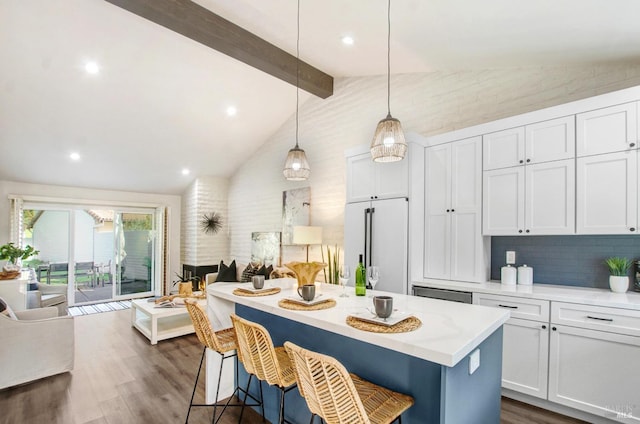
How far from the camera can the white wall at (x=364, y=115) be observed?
10.3ft

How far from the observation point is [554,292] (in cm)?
268

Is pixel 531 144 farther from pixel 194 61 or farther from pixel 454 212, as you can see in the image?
pixel 194 61

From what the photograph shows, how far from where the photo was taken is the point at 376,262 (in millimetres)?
3680

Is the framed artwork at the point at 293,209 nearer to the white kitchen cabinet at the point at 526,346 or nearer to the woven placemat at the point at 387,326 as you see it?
the white kitchen cabinet at the point at 526,346

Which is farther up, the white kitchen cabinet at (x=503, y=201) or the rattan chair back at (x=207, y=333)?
the white kitchen cabinet at (x=503, y=201)

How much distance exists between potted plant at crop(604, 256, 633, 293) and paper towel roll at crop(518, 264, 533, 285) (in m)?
0.56

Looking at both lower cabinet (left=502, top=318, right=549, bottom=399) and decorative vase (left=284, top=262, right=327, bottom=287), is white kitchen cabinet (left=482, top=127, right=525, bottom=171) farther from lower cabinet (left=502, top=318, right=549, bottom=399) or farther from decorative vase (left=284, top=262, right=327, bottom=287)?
decorative vase (left=284, top=262, right=327, bottom=287)

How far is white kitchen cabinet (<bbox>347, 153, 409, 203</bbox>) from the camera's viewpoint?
11.6 feet

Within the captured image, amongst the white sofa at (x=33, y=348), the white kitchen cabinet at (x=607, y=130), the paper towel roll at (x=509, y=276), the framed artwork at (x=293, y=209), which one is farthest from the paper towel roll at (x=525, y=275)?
the white sofa at (x=33, y=348)

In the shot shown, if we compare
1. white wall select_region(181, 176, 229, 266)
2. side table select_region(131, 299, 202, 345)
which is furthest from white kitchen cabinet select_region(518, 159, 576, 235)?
white wall select_region(181, 176, 229, 266)

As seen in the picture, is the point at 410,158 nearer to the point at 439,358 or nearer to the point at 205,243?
the point at 439,358

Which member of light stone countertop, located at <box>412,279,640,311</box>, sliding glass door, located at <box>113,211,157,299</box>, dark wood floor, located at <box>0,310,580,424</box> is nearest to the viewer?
light stone countertop, located at <box>412,279,640,311</box>

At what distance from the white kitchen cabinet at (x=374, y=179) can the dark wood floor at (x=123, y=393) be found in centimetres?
220

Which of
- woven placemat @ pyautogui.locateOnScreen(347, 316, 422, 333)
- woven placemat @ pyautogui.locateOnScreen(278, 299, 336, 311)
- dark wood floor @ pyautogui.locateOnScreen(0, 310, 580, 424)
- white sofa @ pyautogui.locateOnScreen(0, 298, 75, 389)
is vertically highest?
woven placemat @ pyautogui.locateOnScreen(347, 316, 422, 333)
